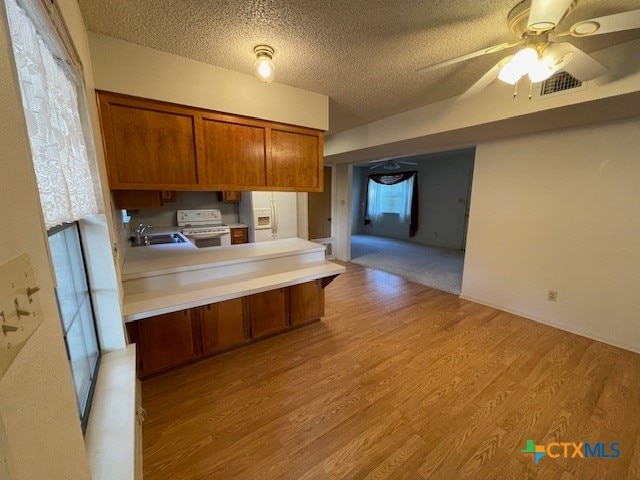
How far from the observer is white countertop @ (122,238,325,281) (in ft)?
7.00

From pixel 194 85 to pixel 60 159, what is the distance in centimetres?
148

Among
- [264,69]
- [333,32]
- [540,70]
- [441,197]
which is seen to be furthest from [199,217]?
[441,197]

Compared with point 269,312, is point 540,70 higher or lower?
higher

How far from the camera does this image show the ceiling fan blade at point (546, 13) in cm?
110

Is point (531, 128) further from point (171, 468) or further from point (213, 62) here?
point (171, 468)

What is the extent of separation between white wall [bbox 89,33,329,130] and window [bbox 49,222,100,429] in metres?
1.14

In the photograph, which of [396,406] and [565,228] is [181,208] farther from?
[565,228]

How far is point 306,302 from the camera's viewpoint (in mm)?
2838

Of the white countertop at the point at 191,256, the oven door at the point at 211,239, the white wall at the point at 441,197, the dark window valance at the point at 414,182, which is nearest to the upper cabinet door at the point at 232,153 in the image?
the white countertop at the point at 191,256

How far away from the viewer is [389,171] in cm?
815

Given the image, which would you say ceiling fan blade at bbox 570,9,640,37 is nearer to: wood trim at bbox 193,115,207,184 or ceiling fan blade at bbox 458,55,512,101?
ceiling fan blade at bbox 458,55,512,101

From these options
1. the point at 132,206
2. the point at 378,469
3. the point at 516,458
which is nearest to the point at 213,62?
the point at 132,206

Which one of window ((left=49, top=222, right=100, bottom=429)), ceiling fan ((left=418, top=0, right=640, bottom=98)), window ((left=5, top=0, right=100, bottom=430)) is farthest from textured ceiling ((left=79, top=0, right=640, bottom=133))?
window ((left=49, top=222, right=100, bottom=429))

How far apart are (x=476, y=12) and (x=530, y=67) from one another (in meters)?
0.43
